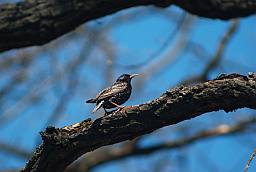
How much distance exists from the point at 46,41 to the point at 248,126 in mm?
4772

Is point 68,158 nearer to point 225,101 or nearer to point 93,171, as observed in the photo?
point 225,101

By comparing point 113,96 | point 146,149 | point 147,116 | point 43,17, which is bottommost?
point 147,116

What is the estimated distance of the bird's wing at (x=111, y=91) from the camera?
184 inches

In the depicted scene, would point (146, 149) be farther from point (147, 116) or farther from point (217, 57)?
point (147, 116)

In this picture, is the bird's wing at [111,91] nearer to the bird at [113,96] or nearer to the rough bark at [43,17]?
the bird at [113,96]

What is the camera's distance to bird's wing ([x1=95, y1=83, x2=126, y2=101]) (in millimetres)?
4672

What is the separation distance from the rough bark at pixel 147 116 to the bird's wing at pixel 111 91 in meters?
0.48

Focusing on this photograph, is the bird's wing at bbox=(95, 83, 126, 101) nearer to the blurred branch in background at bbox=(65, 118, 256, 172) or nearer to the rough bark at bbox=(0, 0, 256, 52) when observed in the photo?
the rough bark at bbox=(0, 0, 256, 52)

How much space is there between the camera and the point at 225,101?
3990mm

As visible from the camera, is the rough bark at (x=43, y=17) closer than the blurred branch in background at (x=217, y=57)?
Yes

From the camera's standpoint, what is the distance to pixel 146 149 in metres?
9.01

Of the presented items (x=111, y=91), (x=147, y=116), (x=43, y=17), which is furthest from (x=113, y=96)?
(x=43, y=17)

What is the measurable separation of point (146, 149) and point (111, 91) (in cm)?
432

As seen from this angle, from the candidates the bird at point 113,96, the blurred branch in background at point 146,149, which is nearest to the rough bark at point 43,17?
the bird at point 113,96
